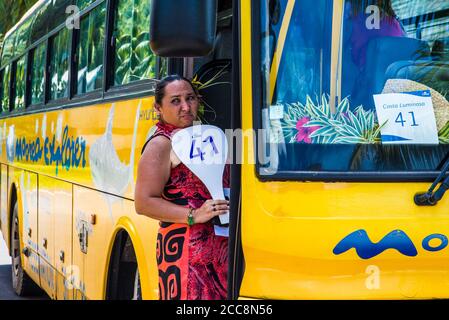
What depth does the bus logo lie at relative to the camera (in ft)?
12.7

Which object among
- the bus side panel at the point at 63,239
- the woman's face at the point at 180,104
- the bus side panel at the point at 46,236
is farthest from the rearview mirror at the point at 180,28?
the bus side panel at the point at 46,236

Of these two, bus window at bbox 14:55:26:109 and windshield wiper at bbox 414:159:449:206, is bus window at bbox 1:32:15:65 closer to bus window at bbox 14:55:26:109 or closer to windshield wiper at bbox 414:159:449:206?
bus window at bbox 14:55:26:109

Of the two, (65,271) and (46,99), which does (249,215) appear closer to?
(65,271)

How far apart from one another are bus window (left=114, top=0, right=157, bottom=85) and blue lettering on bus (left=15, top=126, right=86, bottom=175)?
1.17 metres

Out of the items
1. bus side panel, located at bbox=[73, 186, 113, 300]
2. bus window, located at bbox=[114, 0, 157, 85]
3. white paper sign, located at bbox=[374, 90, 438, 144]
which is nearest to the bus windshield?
white paper sign, located at bbox=[374, 90, 438, 144]

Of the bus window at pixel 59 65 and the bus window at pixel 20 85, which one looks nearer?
the bus window at pixel 59 65

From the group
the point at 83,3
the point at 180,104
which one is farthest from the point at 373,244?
the point at 83,3

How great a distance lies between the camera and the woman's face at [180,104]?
4637mm

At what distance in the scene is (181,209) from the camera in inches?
178

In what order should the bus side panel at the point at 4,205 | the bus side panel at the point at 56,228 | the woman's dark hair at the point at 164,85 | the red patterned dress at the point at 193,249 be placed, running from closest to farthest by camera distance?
the red patterned dress at the point at 193,249, the woman's dark hair at the point at 164,85, the bus side panel at the point at 56,228, the bus side panel at the point at 4,205

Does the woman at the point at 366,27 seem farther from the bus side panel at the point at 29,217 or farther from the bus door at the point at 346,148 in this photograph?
the bus side panel at the point at 29,217
